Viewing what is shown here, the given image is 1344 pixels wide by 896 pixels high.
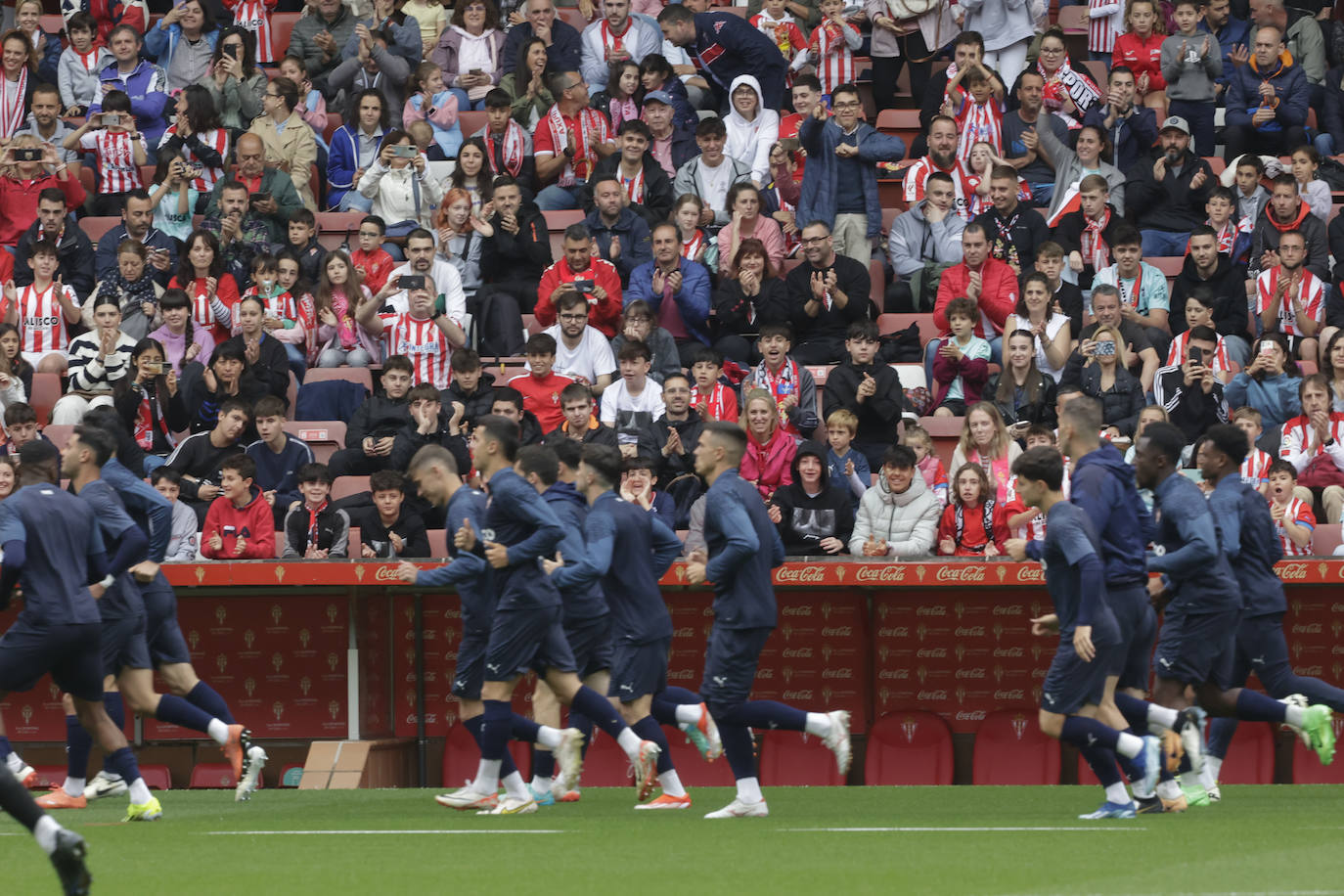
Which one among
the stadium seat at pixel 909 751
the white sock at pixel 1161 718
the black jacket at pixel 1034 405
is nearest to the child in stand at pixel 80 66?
the black jacket at pixel 1034 405

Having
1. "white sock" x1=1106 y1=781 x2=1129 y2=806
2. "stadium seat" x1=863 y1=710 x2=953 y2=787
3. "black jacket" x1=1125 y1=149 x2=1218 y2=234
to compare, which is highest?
"black jacket" x1=1125 y1=149 x2=1218 y2=234

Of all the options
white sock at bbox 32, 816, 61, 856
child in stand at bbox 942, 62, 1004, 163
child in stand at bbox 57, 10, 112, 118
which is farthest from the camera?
child in stand at bbox 57, 10, 112, 118

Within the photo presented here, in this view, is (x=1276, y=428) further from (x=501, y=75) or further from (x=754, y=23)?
(x=501, y=75)

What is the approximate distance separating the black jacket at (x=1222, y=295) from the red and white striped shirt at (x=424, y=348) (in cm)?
576

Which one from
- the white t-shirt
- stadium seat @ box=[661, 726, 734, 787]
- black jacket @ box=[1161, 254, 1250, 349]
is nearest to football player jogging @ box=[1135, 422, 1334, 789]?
stadium seat @ box=[661, 726, 734, 787]

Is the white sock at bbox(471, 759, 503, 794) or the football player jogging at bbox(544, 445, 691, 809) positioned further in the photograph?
the football player jogging at bbox(544, 445, 691, 809)

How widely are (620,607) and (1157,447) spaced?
9.45 feet

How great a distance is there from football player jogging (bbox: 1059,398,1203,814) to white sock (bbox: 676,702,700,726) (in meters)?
2.15

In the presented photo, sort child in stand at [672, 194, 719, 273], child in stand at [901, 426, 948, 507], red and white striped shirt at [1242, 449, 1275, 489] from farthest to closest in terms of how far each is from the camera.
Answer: child in stand at [672, 194, 719, 273], child in stand at [901, 426, 948, 507], red and white striped shirt at [1242, 449, 1275, 489]

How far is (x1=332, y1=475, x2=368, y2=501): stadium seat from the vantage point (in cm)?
1412

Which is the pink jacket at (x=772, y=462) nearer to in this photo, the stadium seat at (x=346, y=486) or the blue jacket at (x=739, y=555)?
the stadium seat at (x=346, y=486)

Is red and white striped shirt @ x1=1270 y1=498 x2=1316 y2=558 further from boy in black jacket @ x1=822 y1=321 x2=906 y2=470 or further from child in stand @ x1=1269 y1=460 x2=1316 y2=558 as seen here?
boy in black jacket @ x1=822 y1=321 x2=906 y2=470

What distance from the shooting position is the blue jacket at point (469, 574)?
9547 millimetres

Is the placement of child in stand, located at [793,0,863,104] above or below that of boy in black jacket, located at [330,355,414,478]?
above
